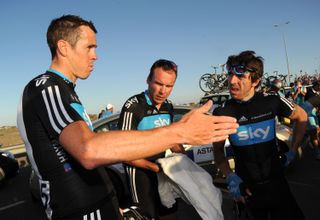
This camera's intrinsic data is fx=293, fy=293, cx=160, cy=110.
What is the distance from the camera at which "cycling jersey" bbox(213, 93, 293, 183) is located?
262 cm

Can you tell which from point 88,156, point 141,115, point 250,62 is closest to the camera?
point 88,156

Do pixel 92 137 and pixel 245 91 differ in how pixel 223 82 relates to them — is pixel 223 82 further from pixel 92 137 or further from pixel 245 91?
pixel 92 137

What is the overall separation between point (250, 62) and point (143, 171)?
150cm

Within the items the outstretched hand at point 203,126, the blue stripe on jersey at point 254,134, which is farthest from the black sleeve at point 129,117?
the outstretched hand at point 203,126

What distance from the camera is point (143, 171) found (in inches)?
117

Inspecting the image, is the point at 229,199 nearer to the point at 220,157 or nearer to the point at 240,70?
the point at 220,157

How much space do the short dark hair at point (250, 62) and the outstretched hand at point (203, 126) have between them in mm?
1537

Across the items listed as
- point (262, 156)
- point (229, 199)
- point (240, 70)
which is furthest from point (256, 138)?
point (229, 199)

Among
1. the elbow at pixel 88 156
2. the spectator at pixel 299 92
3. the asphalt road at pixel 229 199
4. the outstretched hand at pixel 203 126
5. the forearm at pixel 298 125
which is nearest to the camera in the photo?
the elbow at pixel 88 156

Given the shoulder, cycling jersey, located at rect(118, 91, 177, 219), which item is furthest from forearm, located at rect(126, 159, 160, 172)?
the shoulder

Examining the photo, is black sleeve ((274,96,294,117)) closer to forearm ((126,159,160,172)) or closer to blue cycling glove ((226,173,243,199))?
blue cycling glove ((226,173,243,199))

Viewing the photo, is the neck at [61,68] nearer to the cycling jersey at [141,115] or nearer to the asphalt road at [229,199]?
the cycling jersey at [141,115]

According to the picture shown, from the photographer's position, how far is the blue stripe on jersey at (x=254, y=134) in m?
2.68

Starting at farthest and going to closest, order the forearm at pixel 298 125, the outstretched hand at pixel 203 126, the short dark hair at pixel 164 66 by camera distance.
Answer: the short dark hair at pixel 164 66
the forearm at pixel 298 125
the outstretched hand at pixel 203 126
